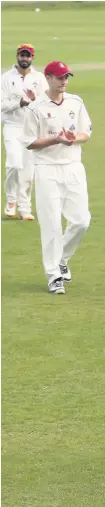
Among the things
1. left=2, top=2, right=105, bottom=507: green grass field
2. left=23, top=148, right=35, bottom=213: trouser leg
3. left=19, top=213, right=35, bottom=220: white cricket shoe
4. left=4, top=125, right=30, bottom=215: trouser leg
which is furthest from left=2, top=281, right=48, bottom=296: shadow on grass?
left=19, top=213, right=35, bottom=220: white cricket shoe

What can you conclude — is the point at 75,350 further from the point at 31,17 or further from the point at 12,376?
the point at 31,17

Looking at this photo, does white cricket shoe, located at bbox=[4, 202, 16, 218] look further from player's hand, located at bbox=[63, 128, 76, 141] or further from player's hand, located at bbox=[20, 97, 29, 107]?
player's hand, located at bbox=[63, 128, 76, 141]

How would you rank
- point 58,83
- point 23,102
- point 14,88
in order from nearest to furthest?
1. point 58,83
2. point 23,102
3. point 14,88

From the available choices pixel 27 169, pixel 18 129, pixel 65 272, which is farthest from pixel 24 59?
pixel 65 272

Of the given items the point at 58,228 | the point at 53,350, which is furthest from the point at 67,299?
the point at 53,350

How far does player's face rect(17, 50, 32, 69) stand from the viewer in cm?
1808

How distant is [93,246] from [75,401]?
6926 millimetres

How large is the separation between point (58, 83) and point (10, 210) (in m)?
6.11

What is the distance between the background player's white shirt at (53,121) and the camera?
45.4 feet

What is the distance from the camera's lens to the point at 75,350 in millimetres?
11844

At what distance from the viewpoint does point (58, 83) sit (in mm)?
13617

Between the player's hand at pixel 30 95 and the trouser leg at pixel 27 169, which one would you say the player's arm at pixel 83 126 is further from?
the trouser leg at pixel 27 169

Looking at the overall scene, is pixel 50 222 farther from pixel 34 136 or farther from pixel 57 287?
pixel 34 136

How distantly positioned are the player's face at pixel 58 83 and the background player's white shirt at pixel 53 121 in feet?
0.63
